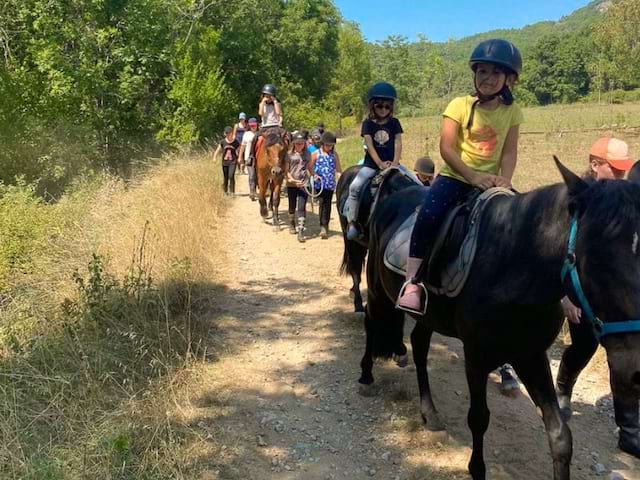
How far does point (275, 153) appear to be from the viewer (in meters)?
10.6

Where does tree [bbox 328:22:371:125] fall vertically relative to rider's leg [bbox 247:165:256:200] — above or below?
above

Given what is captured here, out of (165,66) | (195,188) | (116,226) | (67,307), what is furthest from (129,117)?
(67,307)

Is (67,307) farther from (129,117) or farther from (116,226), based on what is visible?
(129,117)

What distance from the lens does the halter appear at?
1.93m

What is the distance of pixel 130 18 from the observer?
624 inches

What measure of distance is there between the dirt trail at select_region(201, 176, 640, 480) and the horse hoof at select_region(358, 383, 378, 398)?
45mm

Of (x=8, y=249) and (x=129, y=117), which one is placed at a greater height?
(x=129, y=117)

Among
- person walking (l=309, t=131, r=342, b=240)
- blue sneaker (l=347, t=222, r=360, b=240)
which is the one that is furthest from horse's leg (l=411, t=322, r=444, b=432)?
person walking (l=309, t=131, r=342, b=240)

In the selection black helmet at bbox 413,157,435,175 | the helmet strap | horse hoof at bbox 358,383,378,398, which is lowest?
horse hoof at bbox 358,383,378,398

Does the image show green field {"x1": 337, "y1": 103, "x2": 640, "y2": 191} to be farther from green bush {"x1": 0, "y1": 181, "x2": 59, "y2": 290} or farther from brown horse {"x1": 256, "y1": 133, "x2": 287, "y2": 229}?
green bush {"x1": 0, "y1": 181, "x2": 59, "y2": 290}

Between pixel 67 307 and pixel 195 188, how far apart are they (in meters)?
7.44

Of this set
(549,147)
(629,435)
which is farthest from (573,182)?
(549,147)

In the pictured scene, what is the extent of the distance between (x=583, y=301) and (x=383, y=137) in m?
3.78

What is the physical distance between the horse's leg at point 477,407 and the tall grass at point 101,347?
1847mm
